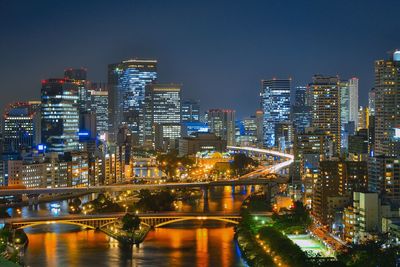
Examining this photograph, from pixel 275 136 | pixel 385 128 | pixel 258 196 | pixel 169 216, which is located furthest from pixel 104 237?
pixel 275 136

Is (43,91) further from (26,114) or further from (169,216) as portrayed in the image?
(169,216)

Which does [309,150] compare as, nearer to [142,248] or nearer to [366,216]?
[366,216]

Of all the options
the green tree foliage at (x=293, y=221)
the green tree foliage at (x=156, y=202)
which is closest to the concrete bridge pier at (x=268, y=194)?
the green tree foliage at (x=156, y=202)

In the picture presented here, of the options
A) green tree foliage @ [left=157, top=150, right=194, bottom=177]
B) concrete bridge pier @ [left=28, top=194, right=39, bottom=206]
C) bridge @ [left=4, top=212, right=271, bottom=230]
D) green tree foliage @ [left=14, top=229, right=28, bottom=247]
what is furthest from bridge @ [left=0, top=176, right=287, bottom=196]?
A: green tree foliage @ [left=157, top=150, right=194, bottom=177]

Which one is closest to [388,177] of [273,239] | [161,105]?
[273,239]

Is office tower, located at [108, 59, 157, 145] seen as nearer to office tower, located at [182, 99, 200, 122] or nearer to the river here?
office tower, located at [182, 99, 200, 122]

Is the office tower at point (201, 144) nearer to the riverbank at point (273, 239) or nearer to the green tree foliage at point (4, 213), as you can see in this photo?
the green tree foliage at point (4, 213)
